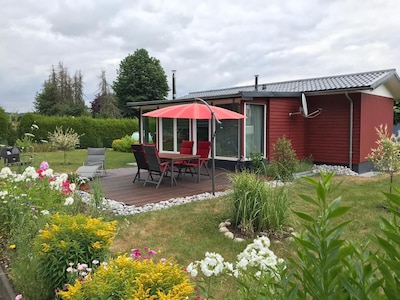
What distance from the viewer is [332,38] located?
41.7 ft

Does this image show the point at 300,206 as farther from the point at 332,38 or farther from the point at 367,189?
the point at 332,38

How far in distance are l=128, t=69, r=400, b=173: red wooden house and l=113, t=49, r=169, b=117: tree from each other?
2204 cm

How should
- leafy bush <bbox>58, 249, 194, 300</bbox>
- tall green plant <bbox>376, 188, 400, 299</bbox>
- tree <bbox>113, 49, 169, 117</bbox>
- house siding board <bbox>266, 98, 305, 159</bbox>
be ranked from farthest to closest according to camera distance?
tree <bbox>113, 49, 169, 117</bbox> → house siding board <bbox>266, 98, 305, 159</bbox> → leafy bush <bbox>58, 249, 194, 300</bbox> → tall green plant <bbox>376, 188, 400, 299</bbox>

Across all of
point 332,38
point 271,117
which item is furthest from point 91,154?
point 332,38

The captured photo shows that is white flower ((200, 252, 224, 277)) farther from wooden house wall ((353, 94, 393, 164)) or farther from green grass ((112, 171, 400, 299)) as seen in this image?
wooden house wall ((353, 94, 393, 164))

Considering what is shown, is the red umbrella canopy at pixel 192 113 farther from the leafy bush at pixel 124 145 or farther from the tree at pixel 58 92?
the tree at pixel 58 92

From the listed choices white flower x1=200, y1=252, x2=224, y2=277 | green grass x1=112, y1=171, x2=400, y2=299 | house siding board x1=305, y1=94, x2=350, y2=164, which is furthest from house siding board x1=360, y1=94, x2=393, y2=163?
white flower x1=200, y1=252, x2=224, y2=277

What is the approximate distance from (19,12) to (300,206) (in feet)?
27.7

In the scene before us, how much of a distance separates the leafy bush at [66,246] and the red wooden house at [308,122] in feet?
24.9

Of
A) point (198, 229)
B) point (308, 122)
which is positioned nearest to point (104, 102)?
point (308, 122)

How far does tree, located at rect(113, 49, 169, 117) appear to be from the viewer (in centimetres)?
3312

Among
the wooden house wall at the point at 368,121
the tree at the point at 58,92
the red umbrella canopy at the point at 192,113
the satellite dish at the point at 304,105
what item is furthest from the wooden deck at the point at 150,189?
the tree at the point at 58,92

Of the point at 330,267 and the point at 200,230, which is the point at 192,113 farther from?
the point at 330,267

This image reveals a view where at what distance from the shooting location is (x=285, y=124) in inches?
443
